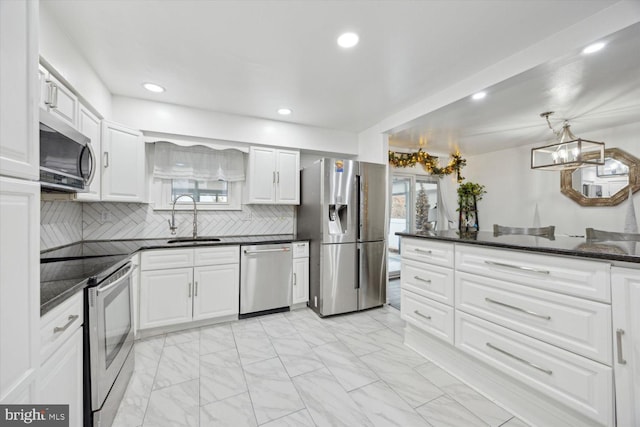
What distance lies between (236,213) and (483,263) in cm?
287

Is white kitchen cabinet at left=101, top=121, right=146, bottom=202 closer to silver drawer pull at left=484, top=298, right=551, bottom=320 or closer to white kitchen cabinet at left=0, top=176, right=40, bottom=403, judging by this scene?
white kitchen cabinet at left=0, top=176, right=40, bottom=403

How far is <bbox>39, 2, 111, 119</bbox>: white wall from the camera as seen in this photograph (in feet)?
5.03

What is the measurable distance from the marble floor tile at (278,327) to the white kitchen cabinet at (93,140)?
6.51ft

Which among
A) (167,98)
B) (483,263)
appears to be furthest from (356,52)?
(167,98)

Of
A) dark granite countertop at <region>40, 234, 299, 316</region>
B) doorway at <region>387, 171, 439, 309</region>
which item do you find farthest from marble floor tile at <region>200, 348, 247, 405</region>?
doorway at <region>387, 171, 439, 309</region>

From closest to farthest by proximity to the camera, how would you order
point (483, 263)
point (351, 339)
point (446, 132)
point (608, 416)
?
point (608, 416), point (483, 263), point (351, 339), point (446, 132)

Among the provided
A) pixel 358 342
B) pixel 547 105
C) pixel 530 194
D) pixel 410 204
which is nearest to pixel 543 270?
pixel 358 342

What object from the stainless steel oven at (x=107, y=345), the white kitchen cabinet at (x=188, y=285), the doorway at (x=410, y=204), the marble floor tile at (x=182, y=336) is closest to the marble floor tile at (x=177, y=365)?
the marble floor tile at (x=182, y=336)

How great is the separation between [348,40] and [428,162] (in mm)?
3713

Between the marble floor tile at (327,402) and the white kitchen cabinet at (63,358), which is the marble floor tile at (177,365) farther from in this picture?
the marble floor tile at (327,402)

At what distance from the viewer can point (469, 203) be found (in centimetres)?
544

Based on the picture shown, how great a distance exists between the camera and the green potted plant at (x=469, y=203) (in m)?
5.39

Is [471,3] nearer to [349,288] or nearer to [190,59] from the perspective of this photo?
[190,59]

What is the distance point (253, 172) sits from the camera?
3.30 m
